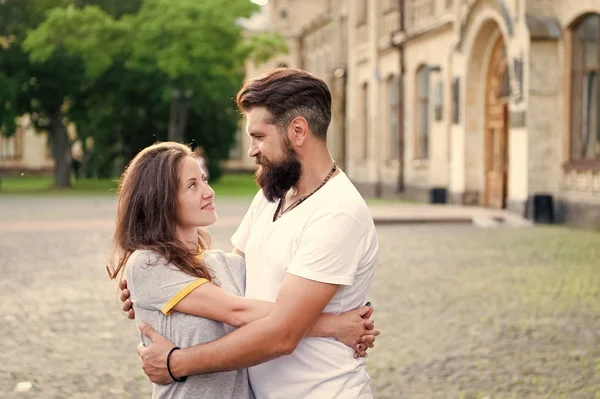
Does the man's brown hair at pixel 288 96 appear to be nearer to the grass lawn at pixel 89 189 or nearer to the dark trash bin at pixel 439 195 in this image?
the dark trash bin at pixel 439 195

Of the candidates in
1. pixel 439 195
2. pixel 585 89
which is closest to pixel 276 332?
pixel 585 89

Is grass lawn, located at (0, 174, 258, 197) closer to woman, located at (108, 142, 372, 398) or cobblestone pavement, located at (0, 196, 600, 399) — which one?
cobblestone pavement, located at (0, 196, 600, 399)

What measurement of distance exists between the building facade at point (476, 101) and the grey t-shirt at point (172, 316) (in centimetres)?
1751

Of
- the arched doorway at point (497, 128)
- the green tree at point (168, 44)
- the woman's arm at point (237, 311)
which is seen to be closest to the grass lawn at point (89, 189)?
the green tree at point (168, 44)

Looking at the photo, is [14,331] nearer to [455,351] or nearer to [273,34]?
[455,351]

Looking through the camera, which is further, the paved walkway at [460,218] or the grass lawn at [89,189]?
the grass lawn at [89,189]

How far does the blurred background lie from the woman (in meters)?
1.39

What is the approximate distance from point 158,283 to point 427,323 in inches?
234

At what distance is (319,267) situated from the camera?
288cm

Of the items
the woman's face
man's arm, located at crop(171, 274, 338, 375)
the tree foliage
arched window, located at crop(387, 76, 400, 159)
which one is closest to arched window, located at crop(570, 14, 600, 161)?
arched window, located at crop(387, 76, 400, 159)

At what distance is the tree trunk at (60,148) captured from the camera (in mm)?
46062

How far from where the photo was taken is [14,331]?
864 cm

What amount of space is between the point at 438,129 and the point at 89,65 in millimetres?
17193

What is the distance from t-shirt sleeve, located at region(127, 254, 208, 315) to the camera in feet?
10.0
